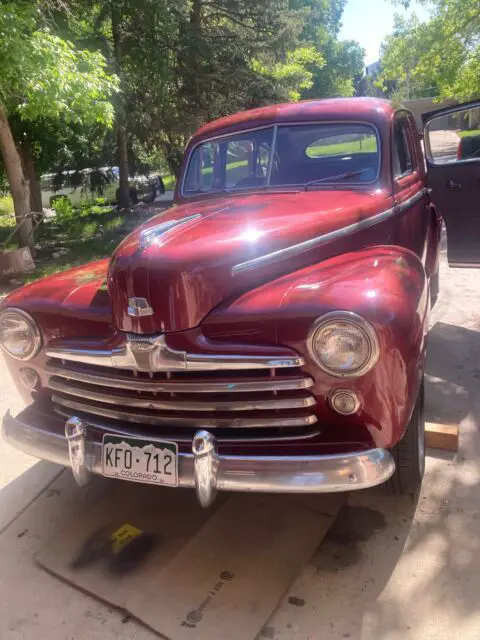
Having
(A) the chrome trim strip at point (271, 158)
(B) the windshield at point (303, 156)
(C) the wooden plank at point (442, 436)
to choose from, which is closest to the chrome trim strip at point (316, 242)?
(B) the windshield at point (303, 156)

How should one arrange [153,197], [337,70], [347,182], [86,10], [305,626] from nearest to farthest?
1. [305,626]
2. [347,182]
3. [86,10]
4. [153,197]
5. [337,70]

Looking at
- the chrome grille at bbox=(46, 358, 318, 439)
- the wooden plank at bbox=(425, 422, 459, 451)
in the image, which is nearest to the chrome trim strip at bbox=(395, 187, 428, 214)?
the wooden plank at bbox=(425, 422, 459, 451)

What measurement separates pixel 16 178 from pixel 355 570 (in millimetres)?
8455

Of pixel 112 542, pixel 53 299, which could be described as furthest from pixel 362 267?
pixel 112 542

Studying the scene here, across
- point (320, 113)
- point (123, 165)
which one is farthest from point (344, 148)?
point (123, 165)

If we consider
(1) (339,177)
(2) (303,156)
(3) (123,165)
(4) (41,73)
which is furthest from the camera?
(3) (123,165)

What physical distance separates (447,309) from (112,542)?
3995 mm

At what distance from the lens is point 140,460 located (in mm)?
2271

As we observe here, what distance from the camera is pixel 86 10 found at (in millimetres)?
12336

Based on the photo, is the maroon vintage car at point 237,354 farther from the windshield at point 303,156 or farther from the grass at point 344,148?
the grass at point 344,148

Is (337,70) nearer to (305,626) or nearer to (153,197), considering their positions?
(153,197)

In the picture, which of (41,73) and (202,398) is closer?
(202,398)

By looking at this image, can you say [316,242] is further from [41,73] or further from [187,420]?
[41,73]

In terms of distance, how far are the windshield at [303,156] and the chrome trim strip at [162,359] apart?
1.57 metres
